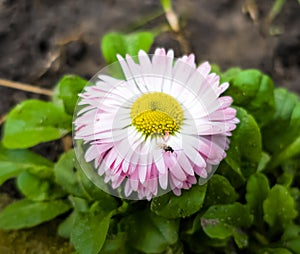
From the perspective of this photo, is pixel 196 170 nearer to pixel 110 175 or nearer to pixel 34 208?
pixel 110 175

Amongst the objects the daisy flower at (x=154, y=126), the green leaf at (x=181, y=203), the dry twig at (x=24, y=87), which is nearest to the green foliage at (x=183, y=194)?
the green leaf at (x=181, y=203)

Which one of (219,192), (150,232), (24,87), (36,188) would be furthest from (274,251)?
(24,87)

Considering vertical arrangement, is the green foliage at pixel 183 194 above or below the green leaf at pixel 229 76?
below

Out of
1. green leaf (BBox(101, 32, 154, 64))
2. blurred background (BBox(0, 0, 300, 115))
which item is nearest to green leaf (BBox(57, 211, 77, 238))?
green leaf (BBox(101, 32, 154, 64))

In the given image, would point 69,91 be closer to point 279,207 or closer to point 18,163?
point 18,163

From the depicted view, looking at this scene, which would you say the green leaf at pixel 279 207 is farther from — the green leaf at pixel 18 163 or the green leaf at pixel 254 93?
the green leaf at pixel 18 163

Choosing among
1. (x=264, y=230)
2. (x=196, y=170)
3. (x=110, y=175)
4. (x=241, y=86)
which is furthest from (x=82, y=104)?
(x=264, y=230)

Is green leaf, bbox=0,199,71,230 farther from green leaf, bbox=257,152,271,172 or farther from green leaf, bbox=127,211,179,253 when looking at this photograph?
green leaf, bbox=257,152,271,172
